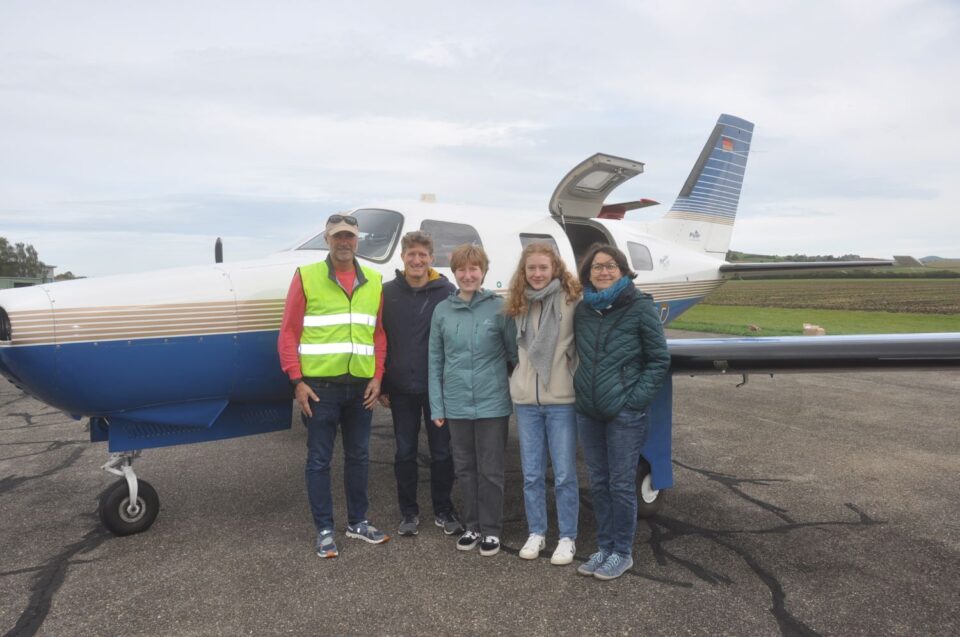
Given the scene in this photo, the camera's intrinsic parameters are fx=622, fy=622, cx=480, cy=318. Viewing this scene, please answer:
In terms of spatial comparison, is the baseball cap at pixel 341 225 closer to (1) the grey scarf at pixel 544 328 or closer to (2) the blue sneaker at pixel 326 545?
(1) the grey scarf at pixel 544 328

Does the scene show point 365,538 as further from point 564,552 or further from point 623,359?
point 623,359

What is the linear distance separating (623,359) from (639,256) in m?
3.97

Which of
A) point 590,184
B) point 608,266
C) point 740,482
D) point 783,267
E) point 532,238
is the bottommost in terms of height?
point 740,482

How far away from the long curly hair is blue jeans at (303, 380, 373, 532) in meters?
1.04

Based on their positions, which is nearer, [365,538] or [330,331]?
[330,331]

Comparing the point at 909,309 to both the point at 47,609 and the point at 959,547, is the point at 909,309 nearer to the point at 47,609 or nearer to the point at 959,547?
the point at 959,547

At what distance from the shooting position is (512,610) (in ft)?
9.78

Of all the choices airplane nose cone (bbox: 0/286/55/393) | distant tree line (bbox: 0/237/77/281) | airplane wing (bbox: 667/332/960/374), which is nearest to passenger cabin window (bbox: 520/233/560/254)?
airplane wing (bbox: 667/332/960/374)

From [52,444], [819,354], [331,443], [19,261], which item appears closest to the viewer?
[819,354]

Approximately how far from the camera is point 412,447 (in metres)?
3.86

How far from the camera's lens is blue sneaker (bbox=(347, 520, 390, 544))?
378 cm

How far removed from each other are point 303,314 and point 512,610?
6.34 feet

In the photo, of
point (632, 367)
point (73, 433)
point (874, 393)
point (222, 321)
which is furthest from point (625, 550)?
point (874, 393)

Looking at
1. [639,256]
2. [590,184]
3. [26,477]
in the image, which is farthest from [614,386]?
[26,477]
